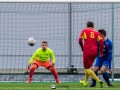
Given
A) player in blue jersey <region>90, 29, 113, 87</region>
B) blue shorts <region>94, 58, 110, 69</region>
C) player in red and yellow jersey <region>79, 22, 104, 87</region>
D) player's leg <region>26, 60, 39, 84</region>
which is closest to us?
player in red and yellow jersey <region>79, 22, 104, 87</region>

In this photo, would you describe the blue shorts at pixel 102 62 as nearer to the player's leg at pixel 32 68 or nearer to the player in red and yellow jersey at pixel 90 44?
the player in red and yellow jersey at pixel 90 44

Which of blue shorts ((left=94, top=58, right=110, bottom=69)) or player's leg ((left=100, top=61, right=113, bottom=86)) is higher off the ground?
blue shorts ((left=94, top=58, right=110, bottom=69))

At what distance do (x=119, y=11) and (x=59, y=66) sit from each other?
2850 mm

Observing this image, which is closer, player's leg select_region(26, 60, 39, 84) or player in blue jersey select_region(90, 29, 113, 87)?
player in blue jersey select_region(90, 29, 113, 87)

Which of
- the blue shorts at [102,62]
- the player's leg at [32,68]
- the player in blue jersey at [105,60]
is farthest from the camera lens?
the player's leg at [32,68]

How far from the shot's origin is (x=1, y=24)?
79.5 ft

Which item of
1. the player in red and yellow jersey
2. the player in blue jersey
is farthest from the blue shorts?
the player in red and yellow jersey

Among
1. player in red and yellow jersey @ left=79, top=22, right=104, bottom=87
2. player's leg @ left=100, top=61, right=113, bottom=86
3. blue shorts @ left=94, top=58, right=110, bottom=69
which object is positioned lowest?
player's leg @ left=100, top=61, right=113, bottom=86

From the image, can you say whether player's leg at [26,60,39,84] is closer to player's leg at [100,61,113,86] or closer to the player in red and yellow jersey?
player's leg at [100,61,113,86]

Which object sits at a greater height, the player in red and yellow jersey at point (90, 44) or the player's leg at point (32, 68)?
the player in red and yellow jersey at point (90, 44)

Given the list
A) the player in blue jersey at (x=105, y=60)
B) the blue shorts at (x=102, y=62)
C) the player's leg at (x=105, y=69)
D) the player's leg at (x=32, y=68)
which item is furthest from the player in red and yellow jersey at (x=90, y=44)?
the player's leg at (x=32, y=68)

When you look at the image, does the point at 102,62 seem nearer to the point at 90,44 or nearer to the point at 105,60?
the point at 105,60

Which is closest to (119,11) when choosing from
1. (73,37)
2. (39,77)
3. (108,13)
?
(108,13)

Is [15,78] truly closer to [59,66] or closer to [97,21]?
[59,66]
